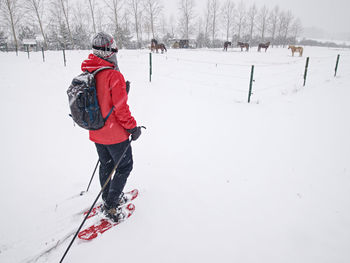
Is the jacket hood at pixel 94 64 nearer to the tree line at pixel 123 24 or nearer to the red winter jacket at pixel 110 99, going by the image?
the red winter jacket at pixel 110 99

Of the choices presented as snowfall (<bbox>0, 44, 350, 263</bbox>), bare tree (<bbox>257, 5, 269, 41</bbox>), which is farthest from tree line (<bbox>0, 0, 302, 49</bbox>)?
snowfall (<bbox>0, 44, 350, 263</bbox>)

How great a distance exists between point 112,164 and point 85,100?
91 cm

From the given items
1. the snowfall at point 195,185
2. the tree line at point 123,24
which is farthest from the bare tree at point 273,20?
the snowfall at point 195,185

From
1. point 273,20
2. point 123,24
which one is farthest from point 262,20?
point 123,24

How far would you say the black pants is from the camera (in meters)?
2.12

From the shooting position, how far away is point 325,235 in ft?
7.37

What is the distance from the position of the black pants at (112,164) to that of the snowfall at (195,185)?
422mm

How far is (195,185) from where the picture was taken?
311 centimetres

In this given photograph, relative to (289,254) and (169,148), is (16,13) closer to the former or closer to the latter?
Result: (169,148)

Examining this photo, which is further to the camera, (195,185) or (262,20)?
(262,20)

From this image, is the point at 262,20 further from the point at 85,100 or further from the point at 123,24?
the point at 85,100

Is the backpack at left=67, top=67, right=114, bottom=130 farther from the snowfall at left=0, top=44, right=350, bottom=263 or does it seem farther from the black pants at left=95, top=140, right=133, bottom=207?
the snowfall at left=0, top=44, right=350, bottom=263

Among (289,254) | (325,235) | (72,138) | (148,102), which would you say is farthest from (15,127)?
(325,235)

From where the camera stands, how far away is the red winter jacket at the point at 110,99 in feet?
5.99
